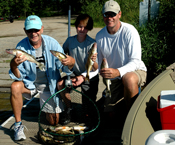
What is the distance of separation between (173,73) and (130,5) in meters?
9.06

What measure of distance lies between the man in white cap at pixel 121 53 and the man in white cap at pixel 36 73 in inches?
26.3

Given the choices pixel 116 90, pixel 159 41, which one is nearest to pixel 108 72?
pixel 116 90

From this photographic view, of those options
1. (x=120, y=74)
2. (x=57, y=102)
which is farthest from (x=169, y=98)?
(x=57, y=102)

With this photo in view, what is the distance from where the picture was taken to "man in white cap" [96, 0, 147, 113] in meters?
3.75

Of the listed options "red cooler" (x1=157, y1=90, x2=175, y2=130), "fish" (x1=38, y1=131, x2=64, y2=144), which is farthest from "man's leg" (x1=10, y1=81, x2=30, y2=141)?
"red cooler" (x1=157, y1=90, x2=175, y2=130)

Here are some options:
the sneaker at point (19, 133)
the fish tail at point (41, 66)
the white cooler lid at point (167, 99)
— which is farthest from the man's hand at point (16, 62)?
the white cooler lid at point (167, 99)

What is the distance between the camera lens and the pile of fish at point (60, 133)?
378cm

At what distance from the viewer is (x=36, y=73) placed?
13.8ft

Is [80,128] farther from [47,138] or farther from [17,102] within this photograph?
[17,102]

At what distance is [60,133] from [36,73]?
1.02m

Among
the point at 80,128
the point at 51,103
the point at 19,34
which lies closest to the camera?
the point at 80,128

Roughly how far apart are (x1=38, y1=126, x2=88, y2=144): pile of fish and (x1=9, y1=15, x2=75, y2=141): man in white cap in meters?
0.30

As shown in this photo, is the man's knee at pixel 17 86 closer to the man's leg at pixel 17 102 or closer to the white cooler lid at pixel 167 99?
the man's leg at pixel 17 102

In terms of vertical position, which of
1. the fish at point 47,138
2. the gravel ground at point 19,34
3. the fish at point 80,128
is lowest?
the gravel ground at point 19,34
